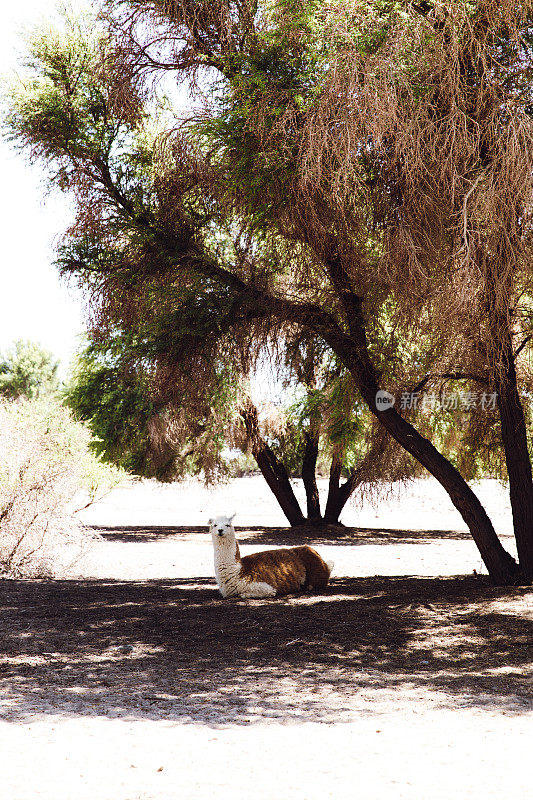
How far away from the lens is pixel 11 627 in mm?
8688

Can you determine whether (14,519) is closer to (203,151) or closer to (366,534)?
(203,151)

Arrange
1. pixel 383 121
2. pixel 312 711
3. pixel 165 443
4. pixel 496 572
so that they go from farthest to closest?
pixel 165 443
pixel 496 572
pixel 383 121
pixel 312 711

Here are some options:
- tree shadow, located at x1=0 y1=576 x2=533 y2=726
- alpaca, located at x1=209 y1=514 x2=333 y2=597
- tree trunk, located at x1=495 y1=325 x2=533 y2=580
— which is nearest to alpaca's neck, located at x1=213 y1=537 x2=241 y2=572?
alpaca, located at x1=209 y1=514 x2=333 y2=597

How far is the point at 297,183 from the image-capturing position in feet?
27.8

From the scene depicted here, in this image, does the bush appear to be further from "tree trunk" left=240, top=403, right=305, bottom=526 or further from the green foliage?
"tree trunk" left=240, top=403, right=305, bottom=526

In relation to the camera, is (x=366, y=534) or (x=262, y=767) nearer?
(x=262, y=767)

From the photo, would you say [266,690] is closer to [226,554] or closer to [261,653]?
[261,653]

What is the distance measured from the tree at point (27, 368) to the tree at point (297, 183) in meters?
58.6

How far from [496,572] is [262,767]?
6973mm

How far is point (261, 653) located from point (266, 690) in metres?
1.25


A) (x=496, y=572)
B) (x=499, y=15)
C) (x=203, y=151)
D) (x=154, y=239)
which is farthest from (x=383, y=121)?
(x=496, y=572)

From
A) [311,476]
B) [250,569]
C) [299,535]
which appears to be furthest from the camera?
[311,476]

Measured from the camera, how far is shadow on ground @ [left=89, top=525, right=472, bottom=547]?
2064cm

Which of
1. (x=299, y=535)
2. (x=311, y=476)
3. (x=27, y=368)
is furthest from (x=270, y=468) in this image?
(x=27, y=368)
